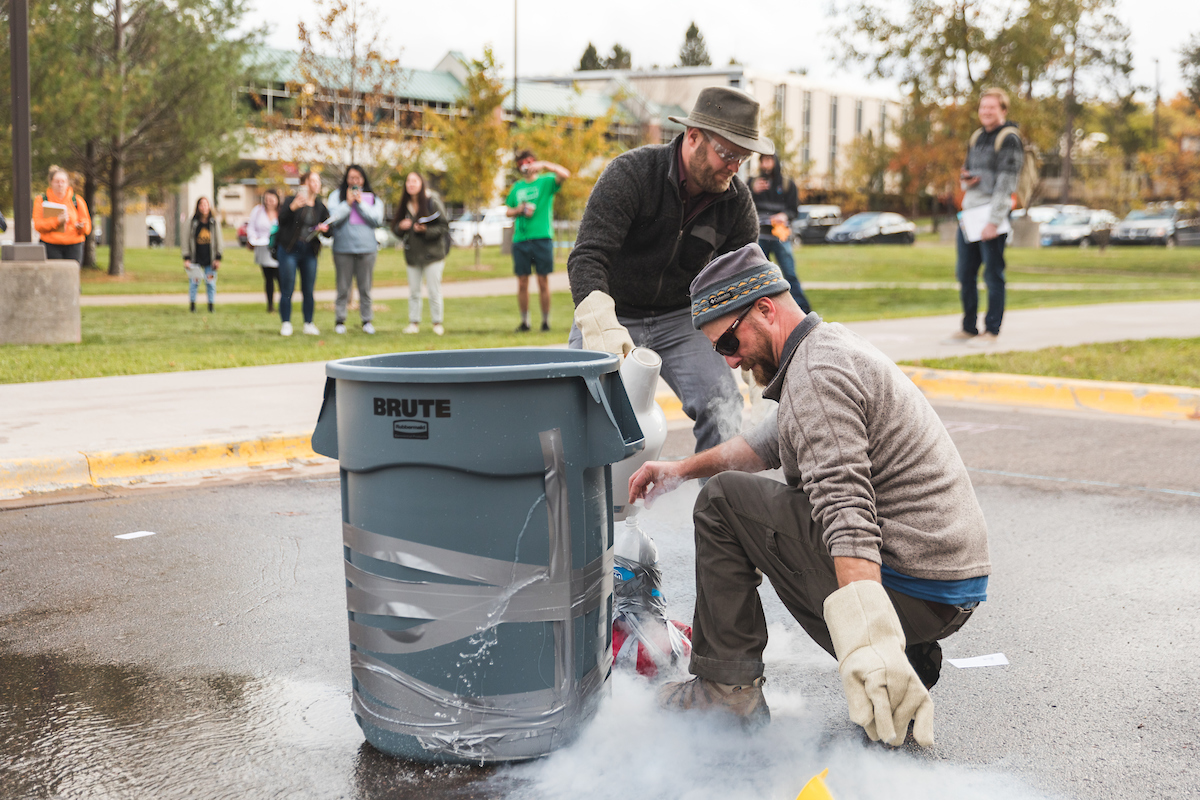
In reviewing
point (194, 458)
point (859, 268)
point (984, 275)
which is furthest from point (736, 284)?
point (859, 268)

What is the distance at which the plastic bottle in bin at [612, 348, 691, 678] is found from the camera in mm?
3281

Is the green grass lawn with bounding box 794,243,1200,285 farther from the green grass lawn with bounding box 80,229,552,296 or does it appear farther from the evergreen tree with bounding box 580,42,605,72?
Result: the evergreen tree with bounding box 580,42,605,72

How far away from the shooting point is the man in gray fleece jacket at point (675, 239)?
12.3 ft

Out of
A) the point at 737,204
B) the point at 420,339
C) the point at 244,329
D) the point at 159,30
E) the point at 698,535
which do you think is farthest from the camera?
the point at 159,30

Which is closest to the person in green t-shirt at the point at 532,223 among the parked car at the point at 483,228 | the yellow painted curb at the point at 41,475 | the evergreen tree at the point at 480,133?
the yellow painted curb at the point at 41,475

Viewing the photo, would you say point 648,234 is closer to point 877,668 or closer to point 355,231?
point 877,668

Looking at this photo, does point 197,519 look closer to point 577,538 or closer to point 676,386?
point 676,386

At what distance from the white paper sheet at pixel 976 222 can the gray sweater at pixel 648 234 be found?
5.53 metres

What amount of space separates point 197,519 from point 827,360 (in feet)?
11.0

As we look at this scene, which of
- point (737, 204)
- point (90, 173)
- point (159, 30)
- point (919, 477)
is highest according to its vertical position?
point (159, 30)

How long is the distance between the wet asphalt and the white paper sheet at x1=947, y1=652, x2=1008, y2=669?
0.15 feet

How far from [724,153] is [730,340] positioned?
1273mm

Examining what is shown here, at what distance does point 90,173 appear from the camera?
23.3 m

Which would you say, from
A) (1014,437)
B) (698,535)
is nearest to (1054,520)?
(1014,437)
